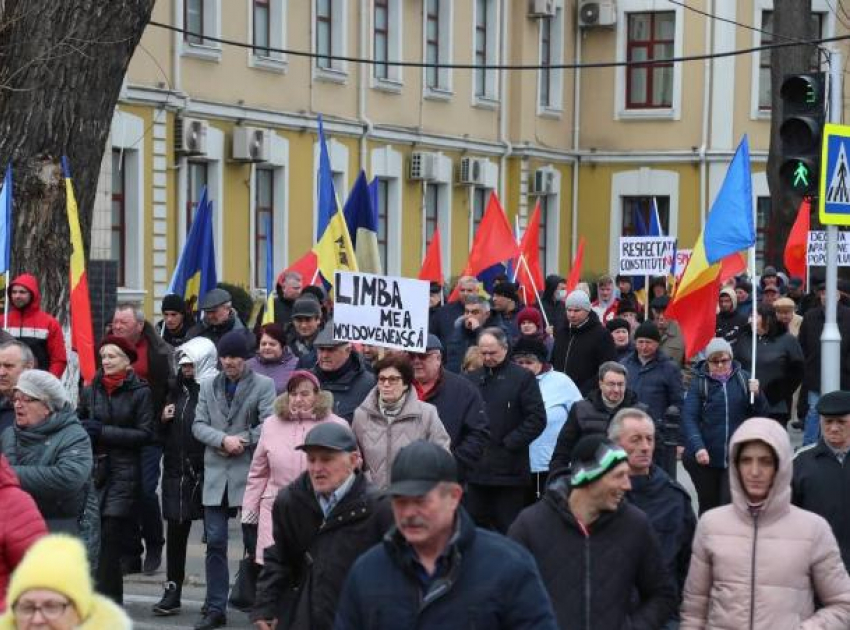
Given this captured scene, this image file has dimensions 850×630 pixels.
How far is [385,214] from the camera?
3669 centimetres

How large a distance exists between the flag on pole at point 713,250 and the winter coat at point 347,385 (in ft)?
13.9

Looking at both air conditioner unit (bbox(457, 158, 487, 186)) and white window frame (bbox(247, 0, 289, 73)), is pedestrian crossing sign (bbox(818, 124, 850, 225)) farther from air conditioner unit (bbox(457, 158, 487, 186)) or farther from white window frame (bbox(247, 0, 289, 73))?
air conditioner unit (bbox(457, 158, 487, 186))

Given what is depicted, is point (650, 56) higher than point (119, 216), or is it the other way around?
point (650, 56)

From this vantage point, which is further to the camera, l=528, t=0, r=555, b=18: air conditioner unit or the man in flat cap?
l=528, t=0, r=555, b=18: air conditioner unit

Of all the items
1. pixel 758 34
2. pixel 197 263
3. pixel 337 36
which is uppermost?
pixel 758 34

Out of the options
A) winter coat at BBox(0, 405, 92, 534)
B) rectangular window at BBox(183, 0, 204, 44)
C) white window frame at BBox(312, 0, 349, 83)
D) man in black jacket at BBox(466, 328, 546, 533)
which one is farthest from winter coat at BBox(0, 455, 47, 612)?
white window frame at BBox(312, 0, 349, 83)

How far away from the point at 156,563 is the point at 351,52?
22684 mm

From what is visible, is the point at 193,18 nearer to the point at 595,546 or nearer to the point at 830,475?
the point at 830,475

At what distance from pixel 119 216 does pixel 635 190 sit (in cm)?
1860

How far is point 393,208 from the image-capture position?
1447 inches

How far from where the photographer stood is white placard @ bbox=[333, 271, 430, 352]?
1138cm

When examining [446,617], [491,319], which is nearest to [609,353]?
[491,319]

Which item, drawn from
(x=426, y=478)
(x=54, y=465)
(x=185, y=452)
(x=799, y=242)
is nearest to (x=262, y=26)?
(x=799, y=242)

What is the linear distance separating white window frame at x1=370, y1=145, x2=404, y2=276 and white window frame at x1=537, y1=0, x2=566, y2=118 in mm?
6749
